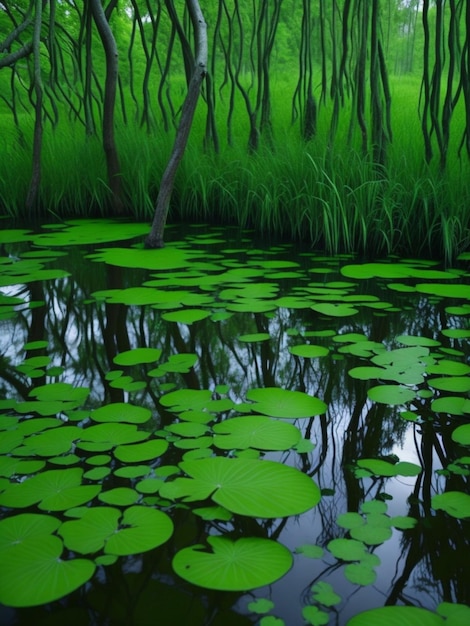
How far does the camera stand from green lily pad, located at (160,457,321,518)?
2.68 ft

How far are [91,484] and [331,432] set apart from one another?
1.44 ft

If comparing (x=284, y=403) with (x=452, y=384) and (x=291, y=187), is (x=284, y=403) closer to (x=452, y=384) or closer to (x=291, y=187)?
(x=452, y=384)

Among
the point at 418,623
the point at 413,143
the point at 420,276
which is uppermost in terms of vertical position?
the point at 413,143

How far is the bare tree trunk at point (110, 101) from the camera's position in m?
3.05

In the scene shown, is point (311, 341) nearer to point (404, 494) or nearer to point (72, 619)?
point (404, 494)

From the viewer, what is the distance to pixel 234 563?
71cm

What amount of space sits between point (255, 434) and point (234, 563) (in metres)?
0.34

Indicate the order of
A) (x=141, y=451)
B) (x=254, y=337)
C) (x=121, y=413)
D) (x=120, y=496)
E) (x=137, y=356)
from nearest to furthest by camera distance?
(x=120, y=496) → (x=141, y=451) → (x=121, y=413) → (x=137, y=356) → (x=254, y=337)

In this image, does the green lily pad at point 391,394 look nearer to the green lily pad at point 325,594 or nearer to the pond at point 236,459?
the pond at point 236,459

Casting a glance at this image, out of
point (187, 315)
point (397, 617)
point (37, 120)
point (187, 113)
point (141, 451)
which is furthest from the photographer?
point (37, 120)

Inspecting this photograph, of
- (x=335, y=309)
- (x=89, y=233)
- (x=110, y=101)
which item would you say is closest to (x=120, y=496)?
(x=335, y=309)

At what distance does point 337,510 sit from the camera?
83 cm

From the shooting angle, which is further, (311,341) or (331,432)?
(311,341)

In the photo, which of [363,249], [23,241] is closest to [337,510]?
[363,249]
